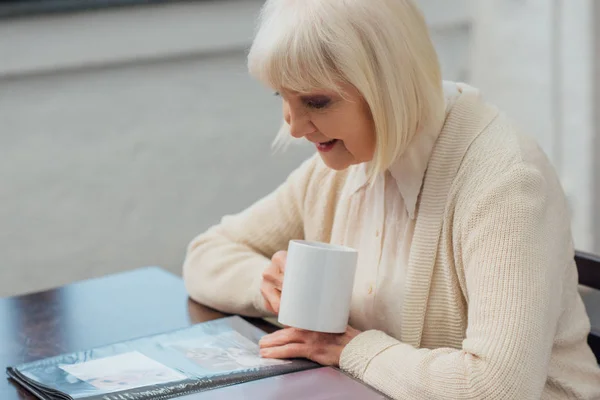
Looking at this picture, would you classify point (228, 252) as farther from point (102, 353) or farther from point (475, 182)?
point (475, 182)

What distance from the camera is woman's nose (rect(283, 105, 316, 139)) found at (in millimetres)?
1386

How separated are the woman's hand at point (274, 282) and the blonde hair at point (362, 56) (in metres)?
0.23

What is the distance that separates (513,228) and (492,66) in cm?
213

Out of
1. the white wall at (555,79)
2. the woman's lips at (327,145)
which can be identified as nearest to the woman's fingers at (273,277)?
the woman's lips at (327,145)

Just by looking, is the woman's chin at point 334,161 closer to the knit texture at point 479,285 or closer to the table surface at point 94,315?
the knit texture at point 479,285

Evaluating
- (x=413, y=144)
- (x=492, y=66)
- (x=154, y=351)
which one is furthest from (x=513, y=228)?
(x=492, y=66)

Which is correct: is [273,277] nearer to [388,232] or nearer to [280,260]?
[280,260]

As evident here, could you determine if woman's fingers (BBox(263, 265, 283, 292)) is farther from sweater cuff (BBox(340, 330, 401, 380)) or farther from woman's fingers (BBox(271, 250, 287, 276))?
sweater cuff (BBox(340, 330, 401, 380))

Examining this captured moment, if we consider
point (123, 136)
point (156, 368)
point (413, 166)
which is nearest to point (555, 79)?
point (123, 136)

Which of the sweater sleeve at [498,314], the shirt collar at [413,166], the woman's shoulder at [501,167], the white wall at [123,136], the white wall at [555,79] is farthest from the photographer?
the white wall at [555,79]

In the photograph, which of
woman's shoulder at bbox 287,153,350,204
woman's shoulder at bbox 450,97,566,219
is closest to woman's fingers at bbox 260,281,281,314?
woman's shoulder at bbox 287,153,350,204

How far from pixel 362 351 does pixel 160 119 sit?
1.76 meters

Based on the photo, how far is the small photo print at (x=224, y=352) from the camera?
1309 millimetres

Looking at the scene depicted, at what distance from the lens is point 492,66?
329cm
